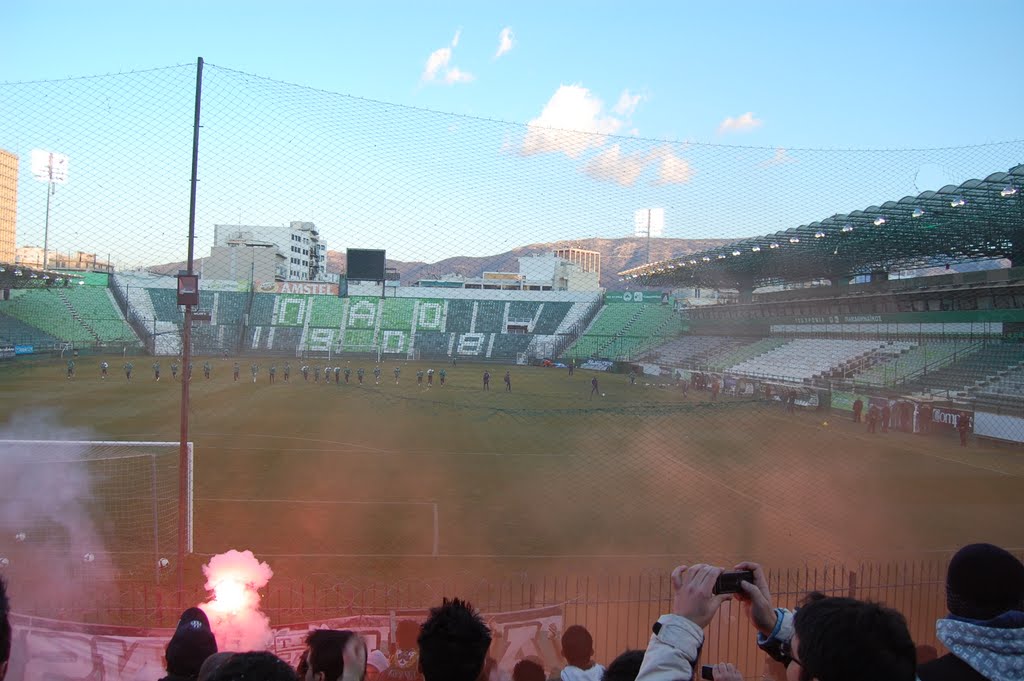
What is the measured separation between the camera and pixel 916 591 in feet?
26.1

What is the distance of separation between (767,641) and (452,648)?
98 centimetres

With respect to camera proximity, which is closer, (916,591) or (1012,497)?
(916,591)

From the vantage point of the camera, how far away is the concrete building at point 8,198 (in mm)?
5853

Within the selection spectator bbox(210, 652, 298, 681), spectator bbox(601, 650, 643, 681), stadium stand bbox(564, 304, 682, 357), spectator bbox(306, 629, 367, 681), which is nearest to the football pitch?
spectator bbox(306, 629, 367, 681)

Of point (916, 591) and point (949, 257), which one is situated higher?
point (949, 257)

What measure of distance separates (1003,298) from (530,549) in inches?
766

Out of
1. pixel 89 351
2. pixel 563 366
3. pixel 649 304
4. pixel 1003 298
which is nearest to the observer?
pixel 1003 298

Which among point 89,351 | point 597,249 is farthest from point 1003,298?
point 89,351

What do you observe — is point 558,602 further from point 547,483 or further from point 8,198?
point 8,198

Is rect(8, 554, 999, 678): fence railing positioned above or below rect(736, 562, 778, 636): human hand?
below

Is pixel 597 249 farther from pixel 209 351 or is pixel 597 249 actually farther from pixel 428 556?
pixel 209 351

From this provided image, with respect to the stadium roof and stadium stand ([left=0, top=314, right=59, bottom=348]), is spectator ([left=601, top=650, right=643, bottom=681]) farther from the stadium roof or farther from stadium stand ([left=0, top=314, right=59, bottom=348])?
stadium stand ([left=0, top=314, right=59, bottom=348])

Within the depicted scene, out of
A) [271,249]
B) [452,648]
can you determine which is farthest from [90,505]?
[452,648]

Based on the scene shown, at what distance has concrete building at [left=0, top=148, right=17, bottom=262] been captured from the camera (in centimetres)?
585
